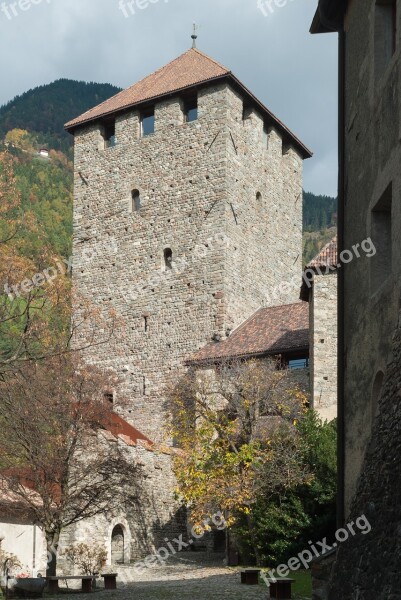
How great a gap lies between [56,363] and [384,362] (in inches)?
548

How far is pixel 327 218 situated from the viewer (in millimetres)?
104125

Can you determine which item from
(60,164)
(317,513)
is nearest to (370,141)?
(317,513)

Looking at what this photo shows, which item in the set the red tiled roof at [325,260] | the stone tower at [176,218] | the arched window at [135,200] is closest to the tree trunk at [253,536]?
the red tiled roof at [325,260]

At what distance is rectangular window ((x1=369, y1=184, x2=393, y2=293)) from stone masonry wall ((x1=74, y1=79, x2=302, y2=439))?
2029 centimetres

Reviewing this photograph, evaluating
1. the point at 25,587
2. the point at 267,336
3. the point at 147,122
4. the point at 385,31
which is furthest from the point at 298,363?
the point at 385,31

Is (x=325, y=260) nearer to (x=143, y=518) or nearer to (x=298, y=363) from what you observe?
(x=298, y=363)

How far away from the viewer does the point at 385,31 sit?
1085 centimetres

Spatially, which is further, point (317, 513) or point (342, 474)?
point (317, 513)

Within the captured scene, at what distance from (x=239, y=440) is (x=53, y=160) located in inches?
2706

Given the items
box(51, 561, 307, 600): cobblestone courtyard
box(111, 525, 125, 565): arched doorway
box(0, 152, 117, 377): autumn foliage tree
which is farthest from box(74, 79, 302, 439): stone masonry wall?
box(0, 152, 117, 377): autumn foliage tree

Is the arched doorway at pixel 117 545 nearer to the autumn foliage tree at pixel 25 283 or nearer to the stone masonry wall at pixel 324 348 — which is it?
the stone masonry wall at pixel 324 348

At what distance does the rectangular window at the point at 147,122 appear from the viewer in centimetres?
3500

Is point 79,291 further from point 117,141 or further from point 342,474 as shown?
point 342,474

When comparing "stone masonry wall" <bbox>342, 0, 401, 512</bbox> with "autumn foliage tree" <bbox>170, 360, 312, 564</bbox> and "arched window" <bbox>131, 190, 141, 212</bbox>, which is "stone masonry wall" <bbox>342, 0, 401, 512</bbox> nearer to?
"autumn foliage tree" <bbox>170, 360, 312, 564</bbox>
